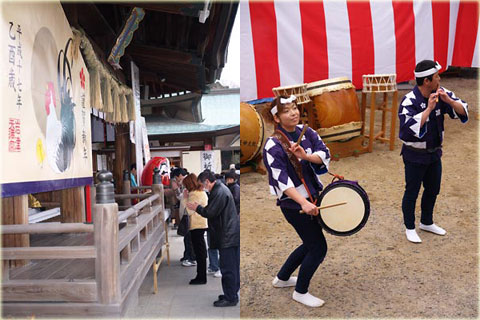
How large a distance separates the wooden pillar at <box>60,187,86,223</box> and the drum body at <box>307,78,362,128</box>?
276cm

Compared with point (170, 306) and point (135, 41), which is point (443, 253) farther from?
point (135, 41)

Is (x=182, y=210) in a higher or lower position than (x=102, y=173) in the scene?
lower

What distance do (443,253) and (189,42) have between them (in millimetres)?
3162

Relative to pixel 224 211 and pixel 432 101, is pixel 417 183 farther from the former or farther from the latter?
pixel 224 211

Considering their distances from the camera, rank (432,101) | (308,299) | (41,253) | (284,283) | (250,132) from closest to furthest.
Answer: (41,253)
(308,299)
(284,283)
(432,101)
(250,132)

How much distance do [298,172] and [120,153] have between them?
11.5 ft

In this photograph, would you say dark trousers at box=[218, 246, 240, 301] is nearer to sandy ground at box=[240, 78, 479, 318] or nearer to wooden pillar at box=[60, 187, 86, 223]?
sandy ground at box=[240, 78, 479, 318]

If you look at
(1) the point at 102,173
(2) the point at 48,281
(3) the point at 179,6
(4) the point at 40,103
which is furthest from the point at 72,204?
(3) the point at 179,6

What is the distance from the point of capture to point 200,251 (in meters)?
4.45

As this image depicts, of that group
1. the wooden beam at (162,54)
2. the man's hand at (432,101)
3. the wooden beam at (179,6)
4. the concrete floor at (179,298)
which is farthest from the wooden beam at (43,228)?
the wooden beam at (162,54)

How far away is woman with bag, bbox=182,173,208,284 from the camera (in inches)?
160

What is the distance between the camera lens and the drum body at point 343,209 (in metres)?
2.23

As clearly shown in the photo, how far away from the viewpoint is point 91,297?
2.17 m

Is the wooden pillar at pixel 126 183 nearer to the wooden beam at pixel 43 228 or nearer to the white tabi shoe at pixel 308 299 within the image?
the wooden beam at pixel 43 228
